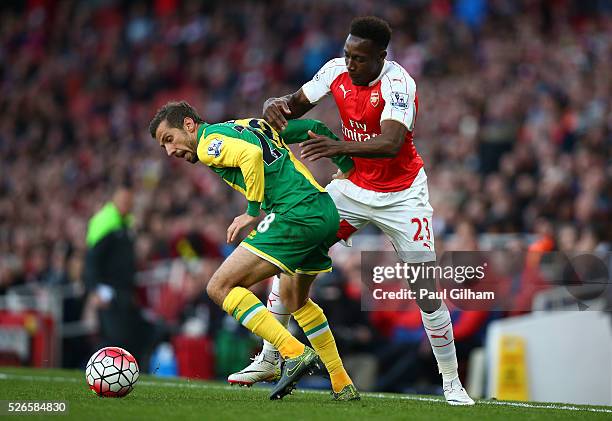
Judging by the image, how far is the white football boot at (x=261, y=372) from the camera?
7.16 m

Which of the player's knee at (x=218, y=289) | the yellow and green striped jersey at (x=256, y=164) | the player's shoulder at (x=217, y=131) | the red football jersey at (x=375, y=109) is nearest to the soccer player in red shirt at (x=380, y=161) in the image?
the red football jersey at (x=375, y=109)

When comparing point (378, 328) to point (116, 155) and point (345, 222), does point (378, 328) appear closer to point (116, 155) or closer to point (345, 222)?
point (345, 222)

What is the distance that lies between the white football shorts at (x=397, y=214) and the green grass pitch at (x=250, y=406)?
1086 mm

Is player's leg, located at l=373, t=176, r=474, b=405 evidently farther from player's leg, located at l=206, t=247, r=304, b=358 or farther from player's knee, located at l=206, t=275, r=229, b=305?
player's knee, located at l=206, t=275, r=229, b=305

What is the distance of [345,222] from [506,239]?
4.95m

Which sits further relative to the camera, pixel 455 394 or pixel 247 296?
pixel 455 394

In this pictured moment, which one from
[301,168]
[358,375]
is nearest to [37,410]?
[301,168]

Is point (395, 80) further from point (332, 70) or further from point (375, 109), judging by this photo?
point (332, 70)

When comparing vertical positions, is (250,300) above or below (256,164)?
below

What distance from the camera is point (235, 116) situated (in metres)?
19.4

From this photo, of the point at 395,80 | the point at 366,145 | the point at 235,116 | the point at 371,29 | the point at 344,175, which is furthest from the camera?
the point at 235,116

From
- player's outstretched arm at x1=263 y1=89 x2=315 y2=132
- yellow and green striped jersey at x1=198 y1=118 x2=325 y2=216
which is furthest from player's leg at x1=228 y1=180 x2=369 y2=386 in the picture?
player's outstretched arm at x1=263 y1=89 x2=315 y2=132

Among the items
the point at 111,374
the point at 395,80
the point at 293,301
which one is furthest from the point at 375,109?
the point at 111,374

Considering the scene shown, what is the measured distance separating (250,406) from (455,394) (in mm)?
1542
